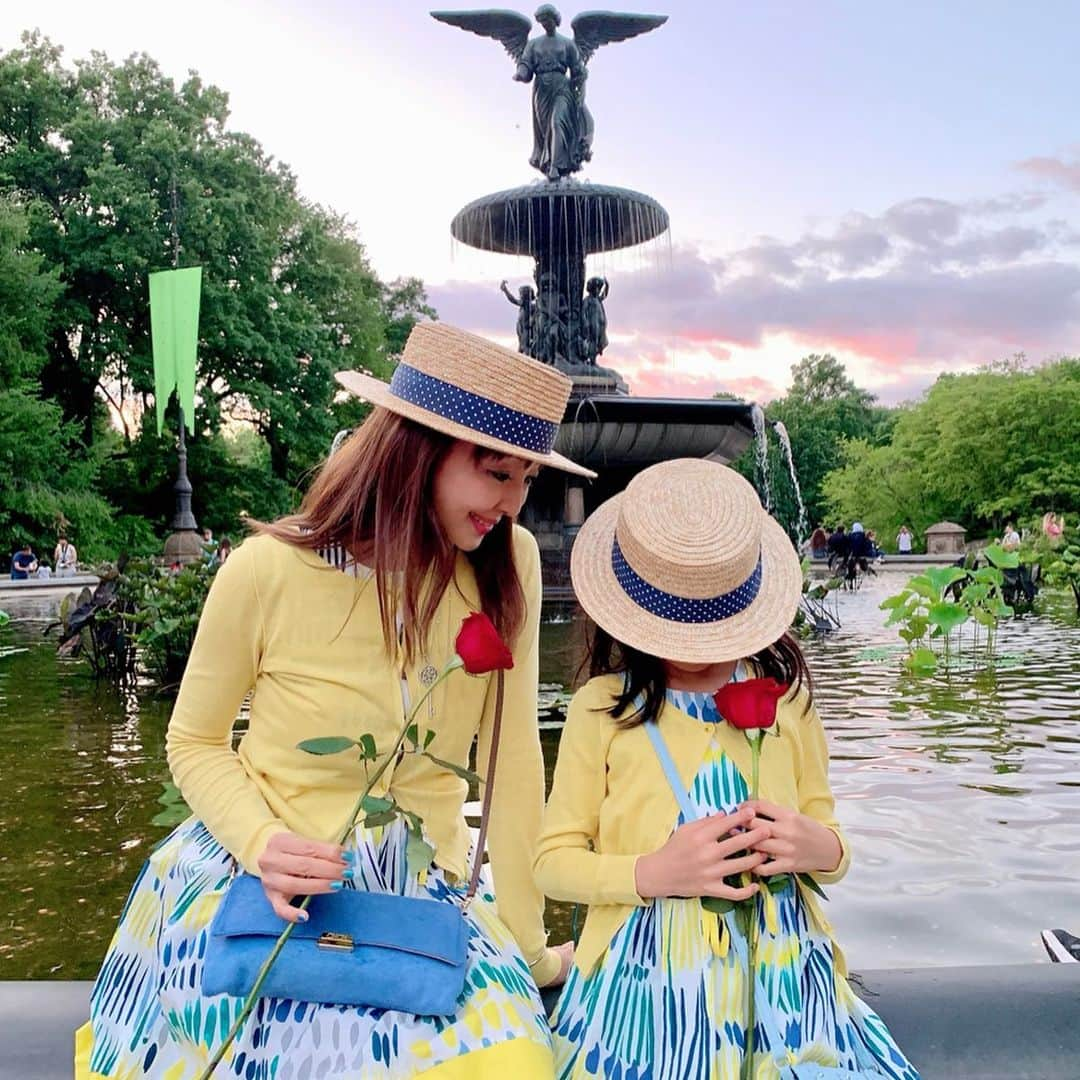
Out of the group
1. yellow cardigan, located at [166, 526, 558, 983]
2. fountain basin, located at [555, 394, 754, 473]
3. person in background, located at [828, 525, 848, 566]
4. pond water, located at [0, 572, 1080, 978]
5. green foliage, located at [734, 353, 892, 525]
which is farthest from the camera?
green foliage, located at [734, 353, 892, 525]

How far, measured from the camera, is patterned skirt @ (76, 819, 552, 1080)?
4.84 ft

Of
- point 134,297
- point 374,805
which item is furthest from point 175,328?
point 374,805

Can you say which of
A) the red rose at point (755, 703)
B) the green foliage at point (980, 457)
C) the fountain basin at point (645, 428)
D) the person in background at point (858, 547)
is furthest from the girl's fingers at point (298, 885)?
the green foliage at point (980, 457)

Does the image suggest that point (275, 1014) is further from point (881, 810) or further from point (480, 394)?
point (881, 810)

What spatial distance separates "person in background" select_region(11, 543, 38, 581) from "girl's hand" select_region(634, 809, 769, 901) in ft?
84.6

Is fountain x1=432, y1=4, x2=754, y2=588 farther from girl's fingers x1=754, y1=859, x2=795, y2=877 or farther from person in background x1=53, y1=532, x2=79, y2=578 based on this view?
person in background x1=53, y1=532, x2=79, y2=578

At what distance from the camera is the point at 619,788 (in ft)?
5.84

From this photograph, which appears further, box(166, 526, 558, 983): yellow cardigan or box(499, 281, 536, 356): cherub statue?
box(499, 281, 536, 356): cherub statue

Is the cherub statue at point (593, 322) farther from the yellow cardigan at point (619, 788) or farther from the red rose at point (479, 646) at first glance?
the red rose at point (479, 646)

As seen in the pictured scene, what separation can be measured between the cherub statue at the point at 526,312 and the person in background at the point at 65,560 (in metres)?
15.6

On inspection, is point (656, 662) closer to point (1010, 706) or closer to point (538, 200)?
point (1010, 706)

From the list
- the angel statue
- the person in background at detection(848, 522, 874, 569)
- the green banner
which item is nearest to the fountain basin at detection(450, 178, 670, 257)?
the angel statue

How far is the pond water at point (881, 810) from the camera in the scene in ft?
10.3

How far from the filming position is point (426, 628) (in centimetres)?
188
